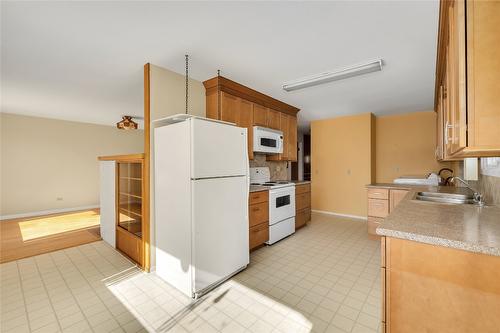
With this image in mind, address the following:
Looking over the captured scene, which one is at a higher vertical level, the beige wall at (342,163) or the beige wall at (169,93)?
the beige wall at (169,93)

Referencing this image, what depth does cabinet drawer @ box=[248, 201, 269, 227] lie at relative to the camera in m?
3.01

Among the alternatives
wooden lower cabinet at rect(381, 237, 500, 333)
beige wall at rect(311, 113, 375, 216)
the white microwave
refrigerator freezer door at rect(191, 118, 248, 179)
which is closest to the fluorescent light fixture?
the white microwave

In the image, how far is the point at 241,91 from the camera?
333 cm

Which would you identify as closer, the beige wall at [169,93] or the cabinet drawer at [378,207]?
the beige wall at [169,93]

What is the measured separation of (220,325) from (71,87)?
4.00 metres

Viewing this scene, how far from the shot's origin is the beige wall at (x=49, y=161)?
16.5 ft

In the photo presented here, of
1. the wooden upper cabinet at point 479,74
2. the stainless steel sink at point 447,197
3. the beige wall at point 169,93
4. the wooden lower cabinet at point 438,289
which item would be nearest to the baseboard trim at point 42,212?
the beige wall at point 169,93

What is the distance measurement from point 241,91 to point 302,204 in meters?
2.44

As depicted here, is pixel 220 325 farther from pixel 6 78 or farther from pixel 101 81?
pixel 6 78

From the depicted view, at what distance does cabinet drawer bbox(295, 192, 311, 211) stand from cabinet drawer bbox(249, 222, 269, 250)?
3.28 feet

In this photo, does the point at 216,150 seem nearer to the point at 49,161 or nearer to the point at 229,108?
the point at 229,108

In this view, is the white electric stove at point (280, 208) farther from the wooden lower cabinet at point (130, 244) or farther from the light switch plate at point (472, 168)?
the light switch plate at point (472, 168)

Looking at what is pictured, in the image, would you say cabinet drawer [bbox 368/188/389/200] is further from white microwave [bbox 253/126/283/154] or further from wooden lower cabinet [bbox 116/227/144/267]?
wooden lower cabinet [bbox 116/227/144/267]

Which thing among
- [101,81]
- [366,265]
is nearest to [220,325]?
[366,265]
